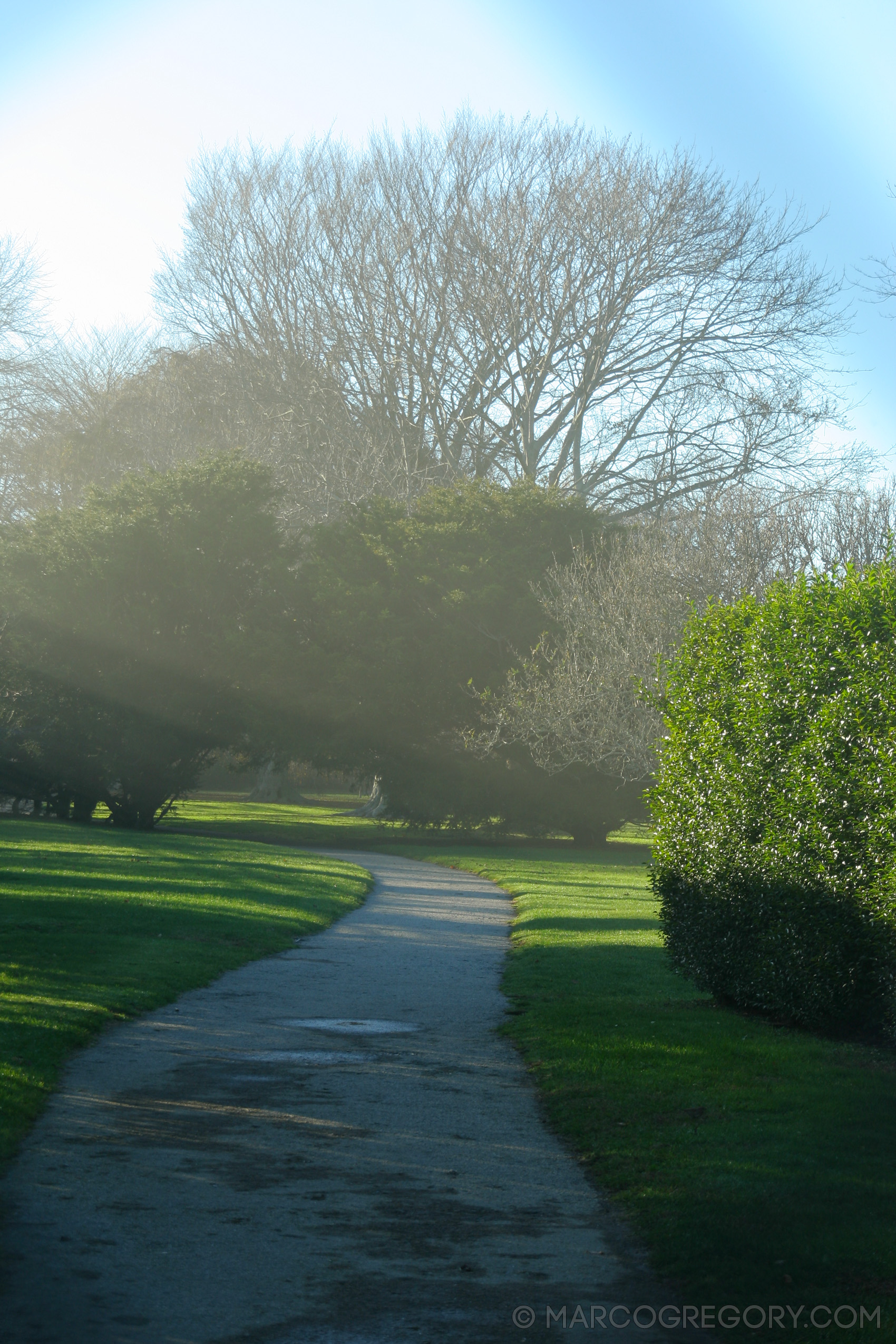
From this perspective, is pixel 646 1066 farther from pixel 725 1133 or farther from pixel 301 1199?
pixel 301 1199

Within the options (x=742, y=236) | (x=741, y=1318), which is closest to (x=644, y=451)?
(x=742, y=236)

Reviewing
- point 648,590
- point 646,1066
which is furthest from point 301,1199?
point 648,590

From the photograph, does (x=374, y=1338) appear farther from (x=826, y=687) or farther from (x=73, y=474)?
(x=73, y=474)

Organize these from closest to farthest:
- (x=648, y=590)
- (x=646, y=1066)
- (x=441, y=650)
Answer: (x=646, y=1066)
(x=648, y=590)
(x=441, y=650)

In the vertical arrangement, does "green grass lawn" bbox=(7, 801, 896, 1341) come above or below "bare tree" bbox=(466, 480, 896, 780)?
below

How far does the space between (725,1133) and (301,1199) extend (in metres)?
2.22

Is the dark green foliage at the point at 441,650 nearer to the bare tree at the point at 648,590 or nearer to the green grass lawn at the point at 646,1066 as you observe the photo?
the bare tree at the point at 648,590

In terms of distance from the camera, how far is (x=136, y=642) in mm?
31172

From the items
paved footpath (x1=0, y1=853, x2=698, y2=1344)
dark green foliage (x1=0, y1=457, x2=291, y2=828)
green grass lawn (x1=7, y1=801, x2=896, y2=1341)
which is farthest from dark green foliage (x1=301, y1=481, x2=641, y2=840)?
paved footpath (x1=0, y1=853, x2=698, y2=1344)

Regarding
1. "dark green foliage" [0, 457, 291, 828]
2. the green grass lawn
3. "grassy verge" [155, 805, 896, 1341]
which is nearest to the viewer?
"grassy verge" [155, 805, 896, 1341]

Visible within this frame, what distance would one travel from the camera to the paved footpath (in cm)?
375

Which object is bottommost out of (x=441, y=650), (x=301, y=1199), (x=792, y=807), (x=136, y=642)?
(x=301, y=1199)

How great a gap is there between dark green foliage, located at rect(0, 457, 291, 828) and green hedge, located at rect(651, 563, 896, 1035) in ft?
73.0

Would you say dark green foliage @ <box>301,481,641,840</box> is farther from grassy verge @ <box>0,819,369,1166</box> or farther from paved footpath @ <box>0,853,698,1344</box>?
paved footpath @ <box>0,853,698,1344</box>
